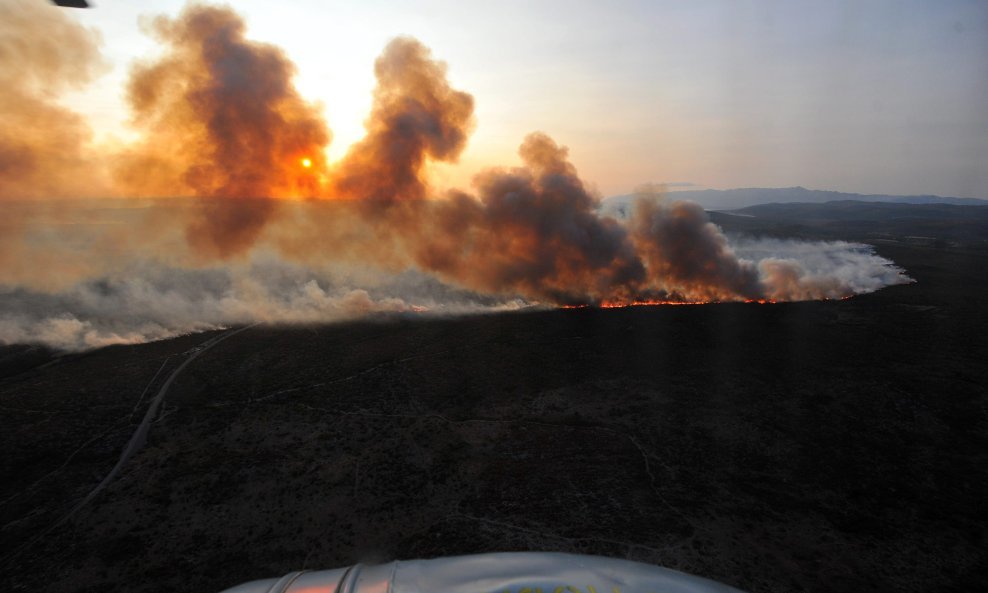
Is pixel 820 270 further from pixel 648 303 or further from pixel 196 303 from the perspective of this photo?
pixel 196 303

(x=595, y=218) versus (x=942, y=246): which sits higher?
(x=595, y=218)

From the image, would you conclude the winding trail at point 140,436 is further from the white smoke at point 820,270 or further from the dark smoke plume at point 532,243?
the white smoke at point 820,270

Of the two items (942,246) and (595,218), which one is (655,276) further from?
(942,246)

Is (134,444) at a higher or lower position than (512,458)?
higher

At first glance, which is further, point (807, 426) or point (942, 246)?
point (942, 246)

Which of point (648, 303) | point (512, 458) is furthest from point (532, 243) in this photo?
point (512, 458)

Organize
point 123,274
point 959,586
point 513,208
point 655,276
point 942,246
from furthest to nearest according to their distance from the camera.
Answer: point 942,246 → point 123,274 → point 655,276 → point 513,208 → point 959,586

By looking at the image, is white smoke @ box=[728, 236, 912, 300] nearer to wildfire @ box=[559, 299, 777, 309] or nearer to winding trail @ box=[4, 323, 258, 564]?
wildfire @ box=[559, 299, 777, 309]

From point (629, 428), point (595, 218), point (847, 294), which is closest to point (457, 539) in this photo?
point (629, 428)

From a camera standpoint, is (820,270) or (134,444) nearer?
(134,444)
